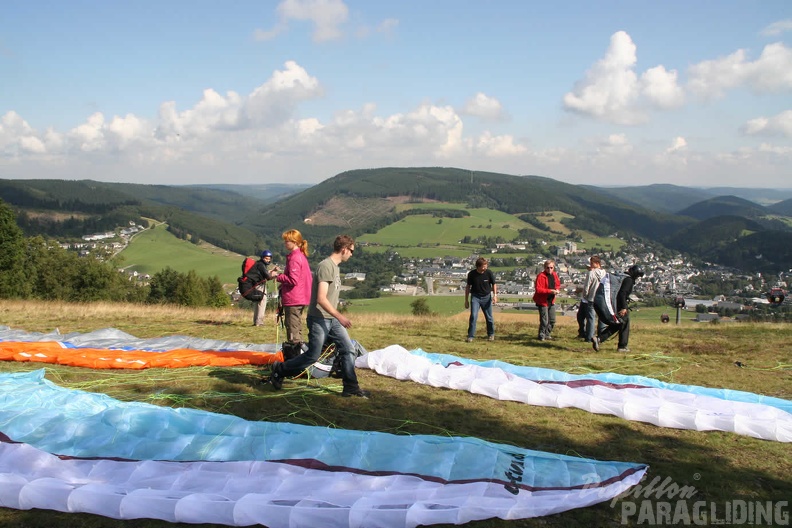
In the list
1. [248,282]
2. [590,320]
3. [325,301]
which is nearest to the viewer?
[325,301]

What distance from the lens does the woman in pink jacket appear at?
8.34 metres

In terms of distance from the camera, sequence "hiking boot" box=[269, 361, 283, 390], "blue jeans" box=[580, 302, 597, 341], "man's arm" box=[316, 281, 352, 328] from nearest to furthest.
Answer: "man's arm" box=[316, 281, 352, 328] → "hiking boot" box=[269, 361, 283, 390] → "blue jeans" box=[580, 302, 597, 341]

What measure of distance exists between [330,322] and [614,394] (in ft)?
13.5

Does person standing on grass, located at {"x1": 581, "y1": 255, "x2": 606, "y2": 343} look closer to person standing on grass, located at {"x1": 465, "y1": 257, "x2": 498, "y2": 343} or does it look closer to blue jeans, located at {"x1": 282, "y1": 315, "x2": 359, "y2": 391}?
person standing on grass, located at {"x1": 465, "y1": 257, "x2": 498, "y2": 343}

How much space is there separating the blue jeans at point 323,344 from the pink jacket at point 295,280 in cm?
122

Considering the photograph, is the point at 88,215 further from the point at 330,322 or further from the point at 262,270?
the point at 330,322

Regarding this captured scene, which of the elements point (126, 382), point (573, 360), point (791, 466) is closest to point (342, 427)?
point (126, 382)

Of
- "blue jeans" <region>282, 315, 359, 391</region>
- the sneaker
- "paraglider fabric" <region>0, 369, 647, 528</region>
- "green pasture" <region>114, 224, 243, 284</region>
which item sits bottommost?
"green pasture" <region>114, 224, 243, 284</region>

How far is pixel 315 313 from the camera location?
23.0 feet

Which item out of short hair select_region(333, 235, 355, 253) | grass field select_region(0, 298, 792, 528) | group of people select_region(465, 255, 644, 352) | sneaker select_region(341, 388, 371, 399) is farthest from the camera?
group of people select_region(465, 255, 644, 352)

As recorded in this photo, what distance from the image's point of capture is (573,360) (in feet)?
34.6

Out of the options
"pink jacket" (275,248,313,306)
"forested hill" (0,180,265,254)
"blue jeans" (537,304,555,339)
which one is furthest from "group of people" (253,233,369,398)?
"forested hill" (0,180,265,254)

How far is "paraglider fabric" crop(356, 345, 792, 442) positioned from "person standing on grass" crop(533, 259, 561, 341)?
12.0 feet

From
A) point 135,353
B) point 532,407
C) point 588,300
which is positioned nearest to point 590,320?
point 588,300
